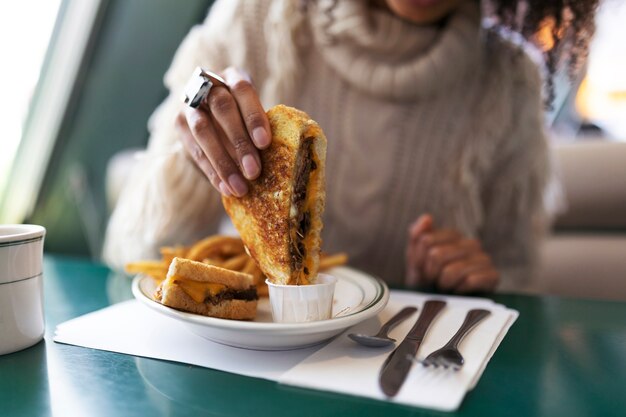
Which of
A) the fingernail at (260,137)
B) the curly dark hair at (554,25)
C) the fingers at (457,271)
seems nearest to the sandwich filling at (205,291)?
the fingernail at (260,137)

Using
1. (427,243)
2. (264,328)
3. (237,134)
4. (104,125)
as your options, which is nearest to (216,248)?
(237,134)

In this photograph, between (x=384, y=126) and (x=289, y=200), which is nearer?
(x=289, y=200)

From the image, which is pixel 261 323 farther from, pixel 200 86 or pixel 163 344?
pixel 200 86

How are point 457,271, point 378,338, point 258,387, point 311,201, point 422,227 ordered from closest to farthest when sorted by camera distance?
point 258,387, point 378,338, point 311,201, point 457,271, point 422,227

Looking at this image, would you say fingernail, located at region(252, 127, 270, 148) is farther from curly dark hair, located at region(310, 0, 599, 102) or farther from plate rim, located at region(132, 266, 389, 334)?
curly dark hair, located at region(310, 0, 599, 102)

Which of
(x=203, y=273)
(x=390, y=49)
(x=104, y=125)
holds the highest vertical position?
(x=390, y=49)

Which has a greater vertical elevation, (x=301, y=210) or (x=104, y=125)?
(x=104, y=125)

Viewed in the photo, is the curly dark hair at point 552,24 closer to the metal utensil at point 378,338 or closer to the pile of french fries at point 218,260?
the pile of french fries at point 218,260
